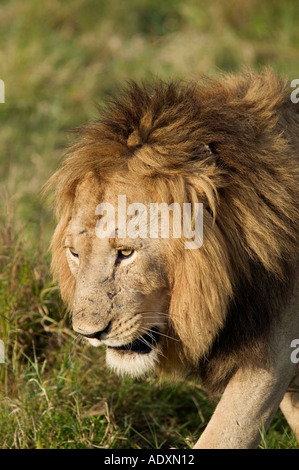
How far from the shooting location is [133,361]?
3240 mm

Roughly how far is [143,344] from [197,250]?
1.58 ft

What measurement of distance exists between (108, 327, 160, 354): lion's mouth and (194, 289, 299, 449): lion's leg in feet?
1.23

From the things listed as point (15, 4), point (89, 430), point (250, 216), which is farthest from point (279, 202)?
point (15, 4)

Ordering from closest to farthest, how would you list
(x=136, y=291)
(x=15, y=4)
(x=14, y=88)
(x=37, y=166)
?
(x=136, y=291)
(x=37, y=166)
(x=14, y=88)
(x=15, y=4)

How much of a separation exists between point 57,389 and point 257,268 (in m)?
1.40

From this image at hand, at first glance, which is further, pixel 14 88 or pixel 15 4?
pixel 15 4

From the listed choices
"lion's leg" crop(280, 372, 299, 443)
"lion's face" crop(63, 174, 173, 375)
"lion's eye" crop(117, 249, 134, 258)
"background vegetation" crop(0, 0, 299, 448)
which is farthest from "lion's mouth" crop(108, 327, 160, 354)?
"lion's leg" crop(280, 372, 299, 443)

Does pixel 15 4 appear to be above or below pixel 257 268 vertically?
above

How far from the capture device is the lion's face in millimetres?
3062

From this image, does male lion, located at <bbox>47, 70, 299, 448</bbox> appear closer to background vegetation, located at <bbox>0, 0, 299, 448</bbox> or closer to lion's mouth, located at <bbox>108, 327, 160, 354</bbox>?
lion's mouth, located at <bbox>108, 327, 160, 354</bbox>

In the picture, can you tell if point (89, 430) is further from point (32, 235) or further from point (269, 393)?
point (32, 235)

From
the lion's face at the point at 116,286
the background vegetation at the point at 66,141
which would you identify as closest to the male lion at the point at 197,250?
the lion's face at the point at 116,286
